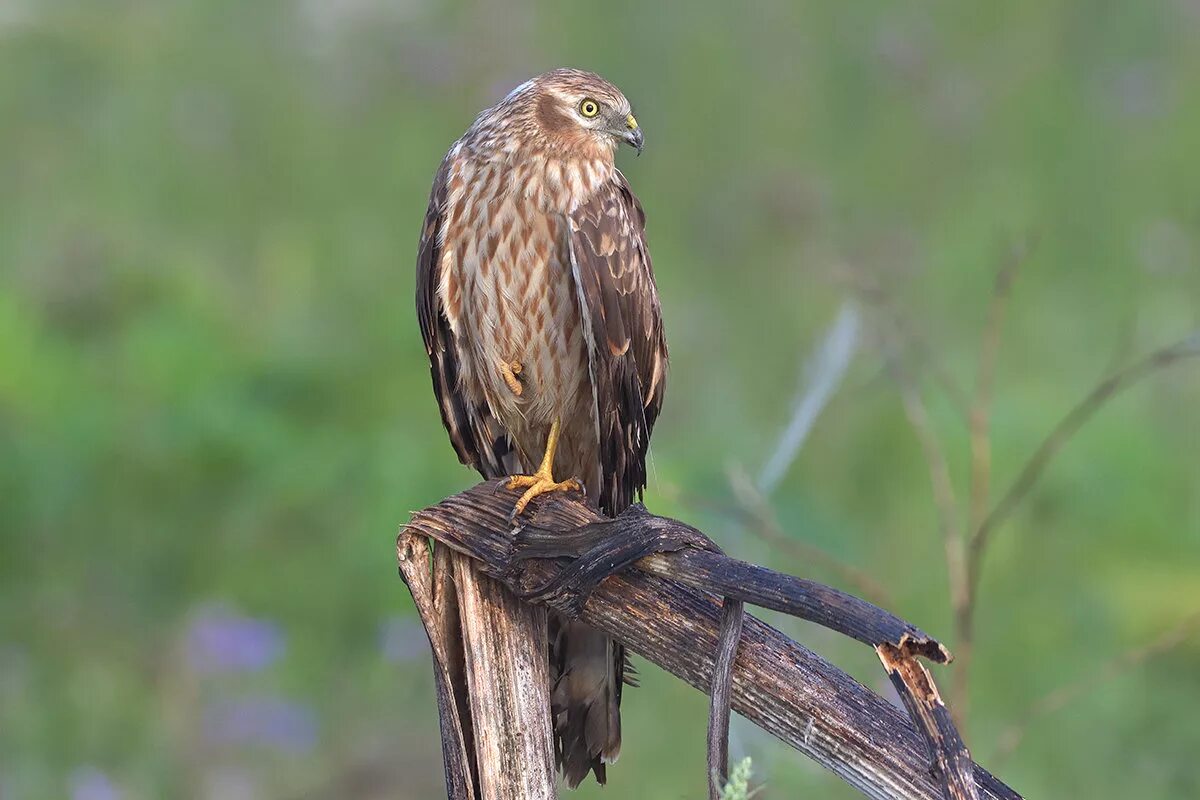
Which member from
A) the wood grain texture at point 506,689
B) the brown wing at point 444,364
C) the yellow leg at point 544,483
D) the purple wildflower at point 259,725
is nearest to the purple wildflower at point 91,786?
the purple wildflower at point 259,725

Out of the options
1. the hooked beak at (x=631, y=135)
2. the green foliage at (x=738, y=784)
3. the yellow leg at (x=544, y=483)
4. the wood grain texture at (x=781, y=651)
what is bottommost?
the green foliage at (x=738, y=784)

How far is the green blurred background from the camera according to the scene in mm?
5074

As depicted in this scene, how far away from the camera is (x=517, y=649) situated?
2.26 m

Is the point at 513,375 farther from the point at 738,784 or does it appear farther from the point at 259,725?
the point at 738,784

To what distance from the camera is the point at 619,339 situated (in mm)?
3697

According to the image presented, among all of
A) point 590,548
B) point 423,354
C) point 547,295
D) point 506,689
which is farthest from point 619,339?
point 423,354

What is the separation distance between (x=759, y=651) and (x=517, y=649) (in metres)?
0.42

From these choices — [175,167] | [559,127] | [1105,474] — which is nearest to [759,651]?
[559,127]

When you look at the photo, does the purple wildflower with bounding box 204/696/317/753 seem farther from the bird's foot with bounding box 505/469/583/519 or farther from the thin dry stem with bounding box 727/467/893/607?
the thin dry stem with bounding box 727/467/893/607

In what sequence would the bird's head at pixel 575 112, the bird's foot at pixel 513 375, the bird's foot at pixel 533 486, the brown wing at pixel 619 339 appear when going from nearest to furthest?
the bird's foot at pixel 533 486, the brown wing at pixel 619 339, the bird's foot at pixel 513 375, the bird's head at pixel 575 112

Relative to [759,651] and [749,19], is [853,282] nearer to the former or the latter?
[759,651]

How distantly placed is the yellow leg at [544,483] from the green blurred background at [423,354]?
54 cm

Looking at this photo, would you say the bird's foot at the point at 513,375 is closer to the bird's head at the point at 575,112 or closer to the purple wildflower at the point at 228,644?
the bird's head at the point at 575,112

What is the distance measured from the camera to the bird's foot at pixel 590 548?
2119 mm
